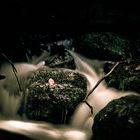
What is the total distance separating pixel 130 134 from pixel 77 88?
6.47 feet

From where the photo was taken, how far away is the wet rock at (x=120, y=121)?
5.05 metres

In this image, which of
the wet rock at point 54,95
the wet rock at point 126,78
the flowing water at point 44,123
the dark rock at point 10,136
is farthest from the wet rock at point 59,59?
the dark rock at point 10,136

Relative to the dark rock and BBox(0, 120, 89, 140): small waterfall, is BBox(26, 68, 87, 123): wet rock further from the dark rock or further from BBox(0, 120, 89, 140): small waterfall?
the dark rock

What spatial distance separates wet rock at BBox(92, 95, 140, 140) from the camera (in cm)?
505

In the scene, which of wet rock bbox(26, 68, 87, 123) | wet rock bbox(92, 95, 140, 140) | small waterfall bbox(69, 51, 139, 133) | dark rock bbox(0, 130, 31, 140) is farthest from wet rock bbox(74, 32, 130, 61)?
dark rock bbox(0, 130, 31, 140)

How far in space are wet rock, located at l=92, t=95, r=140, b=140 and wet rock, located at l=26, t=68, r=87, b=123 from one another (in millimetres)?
980

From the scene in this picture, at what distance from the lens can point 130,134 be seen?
5.03m

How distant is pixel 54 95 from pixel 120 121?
1.75 meters

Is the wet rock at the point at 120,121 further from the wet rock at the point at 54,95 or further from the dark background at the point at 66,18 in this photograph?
the dark background at the point at 66,18

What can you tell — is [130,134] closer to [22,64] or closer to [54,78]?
[54,78]

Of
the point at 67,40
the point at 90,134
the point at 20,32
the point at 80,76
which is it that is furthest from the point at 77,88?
the point at 67,40

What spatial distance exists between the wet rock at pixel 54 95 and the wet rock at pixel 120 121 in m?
0.98

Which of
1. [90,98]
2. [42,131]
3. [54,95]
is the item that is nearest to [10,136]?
[42,131]

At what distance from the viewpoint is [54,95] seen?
652 centimetres
